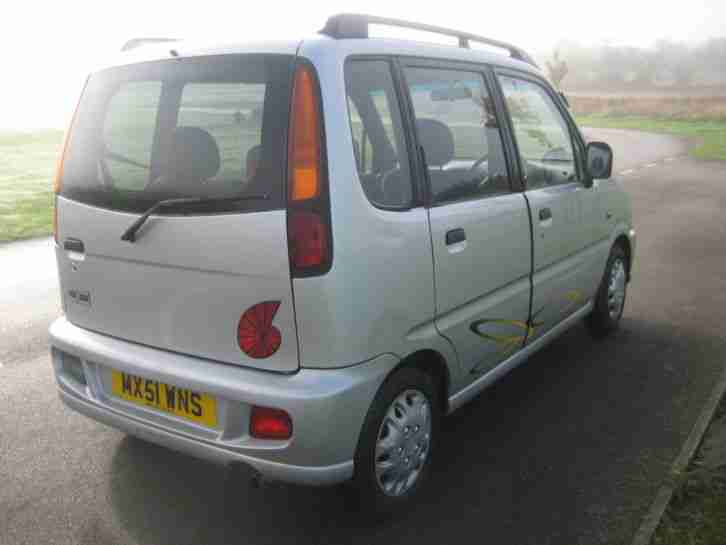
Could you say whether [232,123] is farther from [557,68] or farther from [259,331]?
[557,68]

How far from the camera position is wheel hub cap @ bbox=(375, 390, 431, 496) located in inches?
117

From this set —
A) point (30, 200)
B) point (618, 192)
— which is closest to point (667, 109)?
point (30, 200)

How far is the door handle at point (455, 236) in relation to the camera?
3100 millimetres

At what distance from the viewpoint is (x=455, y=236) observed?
3145 millimetres

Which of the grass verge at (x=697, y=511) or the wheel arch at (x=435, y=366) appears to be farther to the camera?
the wheel arch at (x=435, y=366)

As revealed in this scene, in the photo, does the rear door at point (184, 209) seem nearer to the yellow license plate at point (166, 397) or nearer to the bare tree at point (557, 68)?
the yellow license plate at point (166, 397)

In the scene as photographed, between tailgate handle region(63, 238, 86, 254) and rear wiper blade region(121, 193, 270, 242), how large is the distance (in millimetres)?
309

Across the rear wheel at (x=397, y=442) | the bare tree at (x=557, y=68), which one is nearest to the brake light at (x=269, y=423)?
the rear wheel at (x=397, y=442)

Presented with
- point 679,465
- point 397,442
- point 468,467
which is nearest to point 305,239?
point 397,442

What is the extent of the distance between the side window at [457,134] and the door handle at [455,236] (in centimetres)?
14

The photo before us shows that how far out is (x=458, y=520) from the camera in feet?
10.0

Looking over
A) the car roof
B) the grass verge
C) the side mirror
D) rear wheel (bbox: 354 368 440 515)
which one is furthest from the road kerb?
the car roof

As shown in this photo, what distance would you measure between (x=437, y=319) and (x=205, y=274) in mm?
978

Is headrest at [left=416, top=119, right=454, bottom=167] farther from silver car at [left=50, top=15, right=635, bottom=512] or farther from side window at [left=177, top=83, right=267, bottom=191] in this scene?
side window at [left=177, top=83, right=267, bottom=191]
